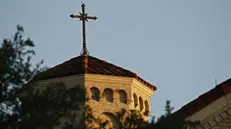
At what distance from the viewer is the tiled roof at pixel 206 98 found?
18.6 metres

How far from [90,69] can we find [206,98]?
519 centimetres

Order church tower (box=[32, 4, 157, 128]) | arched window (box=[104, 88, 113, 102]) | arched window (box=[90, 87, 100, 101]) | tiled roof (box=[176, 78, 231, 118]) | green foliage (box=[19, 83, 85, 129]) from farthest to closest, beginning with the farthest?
1. arched window (box=[104, 88, 113, 102])
2. church tower (box=[32, 4, 157, 128])
3. tiled roof (box=[176, 78, 231, 118])
4. arched window (box=[90, 87, 100, 101])
5. green foliage (box=[19, 83, 85, 129])

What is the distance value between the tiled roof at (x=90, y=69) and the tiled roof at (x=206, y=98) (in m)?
4.45

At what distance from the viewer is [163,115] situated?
14539 millimetres

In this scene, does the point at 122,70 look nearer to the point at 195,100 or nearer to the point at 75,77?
the point at 75,77

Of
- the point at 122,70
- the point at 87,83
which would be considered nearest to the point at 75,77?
the point at 87,83

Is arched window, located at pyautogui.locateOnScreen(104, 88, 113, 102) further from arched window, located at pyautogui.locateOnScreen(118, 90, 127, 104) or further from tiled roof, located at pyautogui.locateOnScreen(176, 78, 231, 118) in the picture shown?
tiled roof, located at pyautogui.locateOnScreen(176, 78, 231, 118)

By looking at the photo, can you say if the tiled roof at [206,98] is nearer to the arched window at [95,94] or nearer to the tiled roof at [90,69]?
the arched window at [95,94]

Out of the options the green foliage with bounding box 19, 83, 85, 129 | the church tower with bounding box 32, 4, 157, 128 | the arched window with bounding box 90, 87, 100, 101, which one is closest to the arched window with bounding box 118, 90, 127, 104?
the church tower with bounding box 32, 4, 157, 128

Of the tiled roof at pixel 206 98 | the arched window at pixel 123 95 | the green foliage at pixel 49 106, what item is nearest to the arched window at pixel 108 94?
the arched window at pixel 123 95

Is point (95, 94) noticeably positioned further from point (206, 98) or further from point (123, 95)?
point (123, 95)

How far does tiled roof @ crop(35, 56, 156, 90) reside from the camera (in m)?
22.4

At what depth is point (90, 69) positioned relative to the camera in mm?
22656

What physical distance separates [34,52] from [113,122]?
6.85 m
